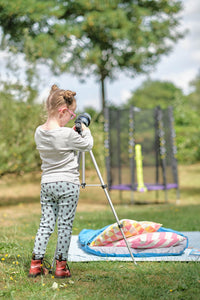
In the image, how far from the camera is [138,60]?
17203 millimetres

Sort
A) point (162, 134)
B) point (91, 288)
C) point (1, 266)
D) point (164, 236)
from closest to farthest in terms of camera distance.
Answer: point (91, 288) → point (1, 266) → point (164, 236) → point (162, 134)

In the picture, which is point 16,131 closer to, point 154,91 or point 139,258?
point 139,258

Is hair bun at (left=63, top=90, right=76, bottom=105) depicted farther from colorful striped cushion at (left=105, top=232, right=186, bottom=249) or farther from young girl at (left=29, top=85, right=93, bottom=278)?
colorful striped cushion at (left=105, top=232, right=186, bottom=249)

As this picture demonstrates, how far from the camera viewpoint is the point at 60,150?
3531 millimetres

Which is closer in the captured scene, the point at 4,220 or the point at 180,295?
the point at 180,295

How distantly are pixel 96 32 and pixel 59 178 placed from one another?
14.2 metres

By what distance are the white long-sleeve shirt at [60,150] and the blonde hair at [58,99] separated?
20 cm

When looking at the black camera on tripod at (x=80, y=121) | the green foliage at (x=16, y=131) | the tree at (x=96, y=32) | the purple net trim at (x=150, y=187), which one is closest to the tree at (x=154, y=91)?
the tree at (x=96, y=32)

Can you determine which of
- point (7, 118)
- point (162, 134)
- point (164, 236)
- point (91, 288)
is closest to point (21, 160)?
point (7, 118)

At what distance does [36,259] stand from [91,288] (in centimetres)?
55

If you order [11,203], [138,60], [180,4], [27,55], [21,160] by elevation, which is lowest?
[11,203]

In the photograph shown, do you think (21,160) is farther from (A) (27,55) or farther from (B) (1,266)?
(B) (1,266)

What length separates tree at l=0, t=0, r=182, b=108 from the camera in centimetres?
1588

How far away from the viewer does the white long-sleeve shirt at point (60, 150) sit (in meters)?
3.52
